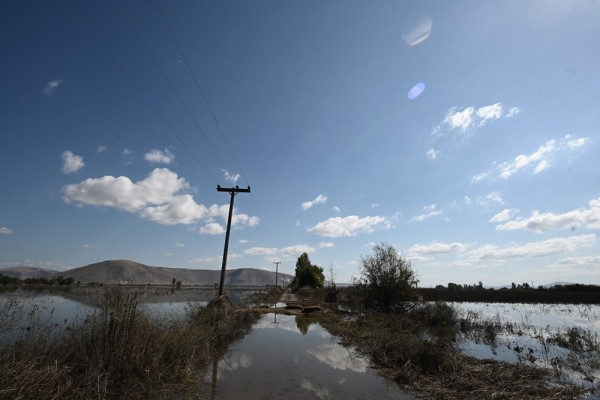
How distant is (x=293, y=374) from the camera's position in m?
8.45

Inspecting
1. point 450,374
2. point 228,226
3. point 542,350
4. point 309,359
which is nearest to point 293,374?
point 309,359

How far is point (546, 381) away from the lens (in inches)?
318

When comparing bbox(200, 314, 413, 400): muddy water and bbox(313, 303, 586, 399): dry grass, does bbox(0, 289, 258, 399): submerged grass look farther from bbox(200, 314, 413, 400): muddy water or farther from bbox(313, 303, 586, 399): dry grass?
bbox(313, 303, 586, 399): dry grass

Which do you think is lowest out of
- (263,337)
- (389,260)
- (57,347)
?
(263,337)

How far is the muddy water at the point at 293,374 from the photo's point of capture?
6945 mm

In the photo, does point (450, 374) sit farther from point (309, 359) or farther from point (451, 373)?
point (309, 359)

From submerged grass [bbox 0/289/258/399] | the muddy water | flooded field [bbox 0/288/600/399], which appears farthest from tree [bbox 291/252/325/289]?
submerged grass [bbox 0/289/258/399]

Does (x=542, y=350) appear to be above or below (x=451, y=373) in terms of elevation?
below

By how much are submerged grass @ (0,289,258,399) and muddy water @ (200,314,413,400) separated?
1033 mm

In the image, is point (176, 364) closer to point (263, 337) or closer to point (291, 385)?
point (291, 385)

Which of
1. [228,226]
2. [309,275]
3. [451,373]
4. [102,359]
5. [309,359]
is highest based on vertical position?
[228,226]

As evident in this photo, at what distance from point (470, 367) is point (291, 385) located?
5.46 metres

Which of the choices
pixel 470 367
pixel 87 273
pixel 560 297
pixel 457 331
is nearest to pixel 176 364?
pixel 470 367

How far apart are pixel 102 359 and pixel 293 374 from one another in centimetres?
478
